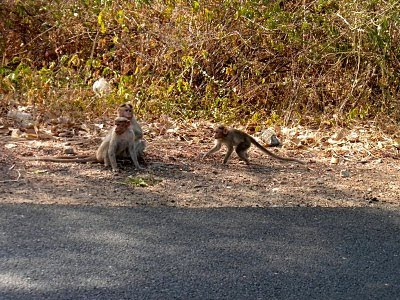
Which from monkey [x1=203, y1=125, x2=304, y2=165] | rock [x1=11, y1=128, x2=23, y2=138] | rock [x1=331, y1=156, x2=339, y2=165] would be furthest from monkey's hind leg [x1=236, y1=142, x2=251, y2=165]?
rock [x1=11, y1=128, x2=23, y2=138]

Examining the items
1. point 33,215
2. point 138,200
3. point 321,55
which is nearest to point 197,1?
point 321,55

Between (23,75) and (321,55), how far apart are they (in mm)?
4741

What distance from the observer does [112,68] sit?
531 inches

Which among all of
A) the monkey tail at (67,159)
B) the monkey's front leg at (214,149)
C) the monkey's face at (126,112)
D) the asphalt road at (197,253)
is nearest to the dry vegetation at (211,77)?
the monkey's front leg at (214,149)

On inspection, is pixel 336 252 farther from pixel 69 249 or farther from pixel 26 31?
pixel 26 31

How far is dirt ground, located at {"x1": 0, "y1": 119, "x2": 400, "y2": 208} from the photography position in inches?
302

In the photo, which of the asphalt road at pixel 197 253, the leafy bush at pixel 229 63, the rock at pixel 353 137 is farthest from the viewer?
the leafy bush at pixel 229 63

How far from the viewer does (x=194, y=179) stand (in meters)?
8.54

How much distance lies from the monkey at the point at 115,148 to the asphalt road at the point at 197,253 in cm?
173

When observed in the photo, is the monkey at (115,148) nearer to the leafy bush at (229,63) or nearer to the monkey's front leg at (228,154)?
the monkey's front leg at (228,154)

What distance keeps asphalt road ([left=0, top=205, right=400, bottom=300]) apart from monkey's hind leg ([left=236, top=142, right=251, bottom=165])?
2.03 metres

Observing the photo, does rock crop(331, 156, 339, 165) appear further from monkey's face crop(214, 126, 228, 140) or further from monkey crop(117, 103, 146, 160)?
monkey crop(117, 103, 146, 160)

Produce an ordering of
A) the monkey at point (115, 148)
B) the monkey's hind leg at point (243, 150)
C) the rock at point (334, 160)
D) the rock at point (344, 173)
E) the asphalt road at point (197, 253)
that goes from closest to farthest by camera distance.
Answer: the asphalt road at point (197, 253) < the monkey at point (115, 148) < the rock at point (344, 173) < the monkey's hind leg at point (243, 150) < the rock at point (334, 160)

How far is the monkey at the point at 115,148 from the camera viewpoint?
883 centimetres
